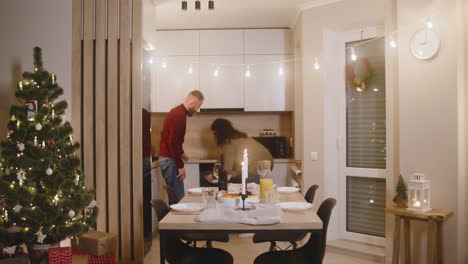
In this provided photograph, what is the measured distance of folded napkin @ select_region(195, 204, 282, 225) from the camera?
2311mm

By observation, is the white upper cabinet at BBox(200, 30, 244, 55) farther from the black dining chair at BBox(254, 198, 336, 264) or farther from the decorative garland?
the black dining chair at BBox(254, 198, 336, 264)

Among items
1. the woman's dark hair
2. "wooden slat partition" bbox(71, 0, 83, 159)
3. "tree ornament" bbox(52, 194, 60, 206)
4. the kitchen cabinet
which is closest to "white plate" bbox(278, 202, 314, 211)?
"tree ornament" bbox(52, 194, 60, 206)

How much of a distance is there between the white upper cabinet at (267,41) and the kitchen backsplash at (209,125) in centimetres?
93

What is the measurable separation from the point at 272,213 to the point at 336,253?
2.38m

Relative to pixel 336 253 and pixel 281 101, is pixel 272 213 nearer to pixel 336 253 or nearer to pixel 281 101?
pixel 336 253

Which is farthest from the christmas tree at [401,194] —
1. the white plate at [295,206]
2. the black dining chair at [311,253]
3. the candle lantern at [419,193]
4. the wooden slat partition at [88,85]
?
the wooden slat partition at [88,85]

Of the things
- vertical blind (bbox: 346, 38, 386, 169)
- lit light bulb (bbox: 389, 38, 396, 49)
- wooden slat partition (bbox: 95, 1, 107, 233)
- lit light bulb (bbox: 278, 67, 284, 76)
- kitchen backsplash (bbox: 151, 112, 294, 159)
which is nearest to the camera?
lit light bulb (bbox: 389, 38, 396, 49)

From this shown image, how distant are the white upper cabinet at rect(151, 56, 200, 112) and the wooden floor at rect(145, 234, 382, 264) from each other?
1.89m

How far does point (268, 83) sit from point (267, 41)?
1.95ft

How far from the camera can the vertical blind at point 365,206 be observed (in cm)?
441

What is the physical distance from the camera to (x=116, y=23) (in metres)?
3.89

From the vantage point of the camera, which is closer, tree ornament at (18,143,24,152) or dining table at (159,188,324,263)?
dining table at (159,188,324,263)

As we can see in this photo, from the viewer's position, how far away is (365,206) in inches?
179

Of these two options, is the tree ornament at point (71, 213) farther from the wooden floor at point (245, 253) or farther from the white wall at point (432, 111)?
the white wall at point (432, 111)
